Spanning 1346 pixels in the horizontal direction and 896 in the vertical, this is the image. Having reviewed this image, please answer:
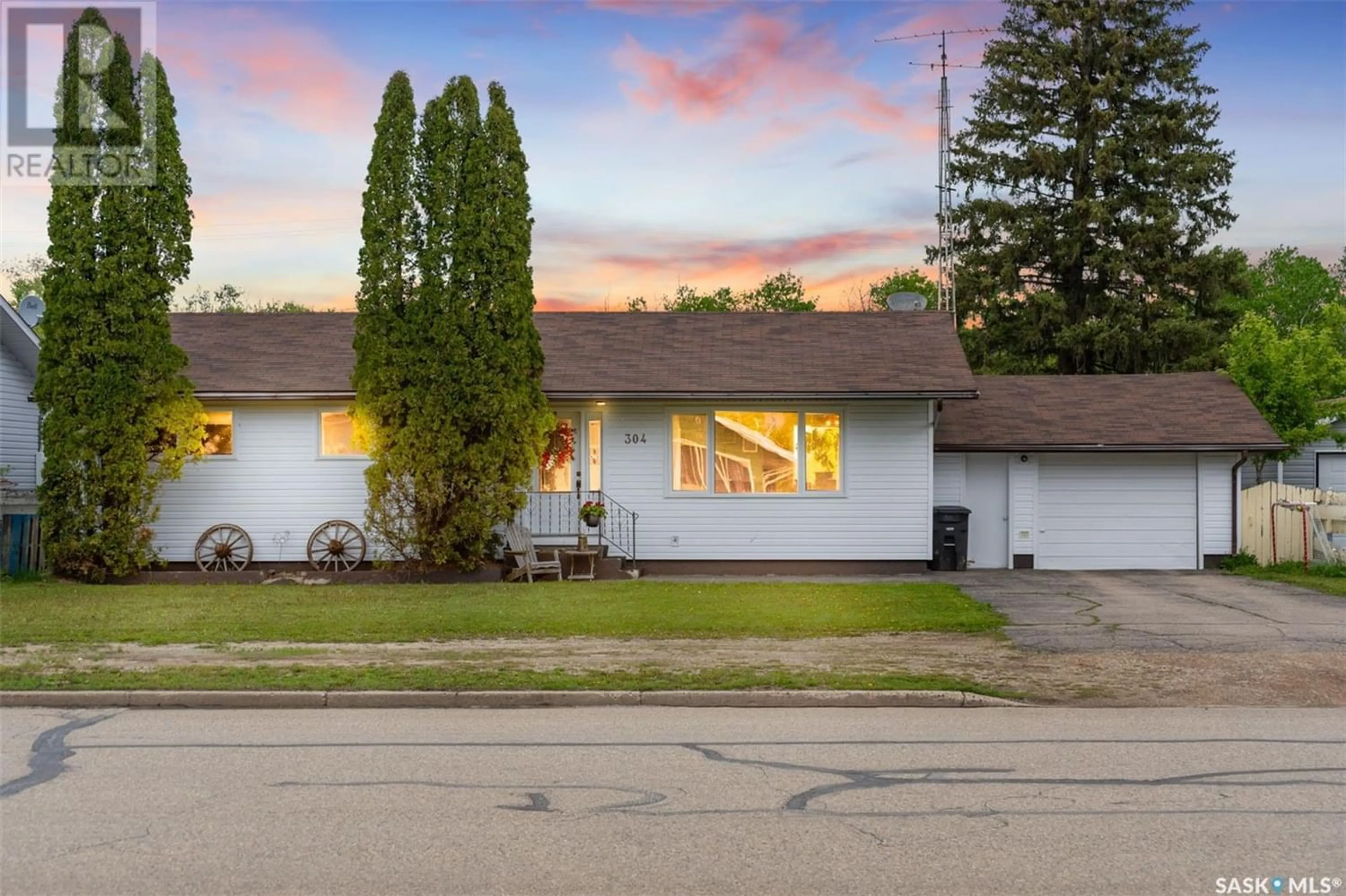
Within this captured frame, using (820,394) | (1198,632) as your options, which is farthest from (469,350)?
(1198,632)

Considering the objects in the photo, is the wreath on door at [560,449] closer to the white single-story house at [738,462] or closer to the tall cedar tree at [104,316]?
the white single-story house at [738,462]

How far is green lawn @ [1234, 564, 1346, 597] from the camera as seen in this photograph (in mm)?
A: 19125

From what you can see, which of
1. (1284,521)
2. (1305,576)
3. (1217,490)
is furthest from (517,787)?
(1217,490)

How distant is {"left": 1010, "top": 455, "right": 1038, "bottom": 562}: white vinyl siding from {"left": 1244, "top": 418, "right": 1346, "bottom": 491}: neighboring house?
30.8 ft

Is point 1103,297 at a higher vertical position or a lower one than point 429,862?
higher

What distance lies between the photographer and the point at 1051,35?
42.3m

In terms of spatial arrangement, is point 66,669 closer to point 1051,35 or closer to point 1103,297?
point 1103,297

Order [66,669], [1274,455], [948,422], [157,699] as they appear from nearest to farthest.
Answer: [157,699]
[66,669]
[948,422]
[1274,455]

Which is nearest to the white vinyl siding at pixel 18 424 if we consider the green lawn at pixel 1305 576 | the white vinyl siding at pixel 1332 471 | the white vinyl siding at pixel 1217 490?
the white vinyl siding at pixel 1217 490

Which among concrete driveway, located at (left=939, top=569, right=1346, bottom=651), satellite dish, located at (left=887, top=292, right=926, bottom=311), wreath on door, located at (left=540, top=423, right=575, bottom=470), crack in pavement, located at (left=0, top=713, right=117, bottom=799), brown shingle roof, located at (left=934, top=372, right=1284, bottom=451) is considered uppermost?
satellite dish, located at (left=887, top=292, right=926, bottom=311)

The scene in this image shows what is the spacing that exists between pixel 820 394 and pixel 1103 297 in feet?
76.9

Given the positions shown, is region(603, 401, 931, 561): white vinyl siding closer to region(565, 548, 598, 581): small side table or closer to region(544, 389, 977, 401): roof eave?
region(544, 389, 977, 401): roof eave

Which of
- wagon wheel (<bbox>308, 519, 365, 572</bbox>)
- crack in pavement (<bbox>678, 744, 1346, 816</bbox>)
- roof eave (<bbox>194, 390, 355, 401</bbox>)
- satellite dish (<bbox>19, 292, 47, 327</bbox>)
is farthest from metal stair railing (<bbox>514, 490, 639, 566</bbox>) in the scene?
crack in pavement (<bbox>678, 744, 1346, 816</bbox>)

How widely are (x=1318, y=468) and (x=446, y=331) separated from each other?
21.8 m
